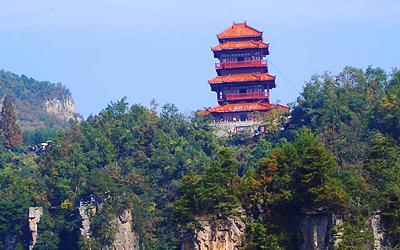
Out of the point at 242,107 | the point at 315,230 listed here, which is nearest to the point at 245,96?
the point at 242,107

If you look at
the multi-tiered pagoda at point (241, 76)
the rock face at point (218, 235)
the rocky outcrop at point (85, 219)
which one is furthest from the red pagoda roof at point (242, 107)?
the rock face at point (218, 235)

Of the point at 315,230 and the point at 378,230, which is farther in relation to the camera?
the point at 315,230

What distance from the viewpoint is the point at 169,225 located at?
49.4 m

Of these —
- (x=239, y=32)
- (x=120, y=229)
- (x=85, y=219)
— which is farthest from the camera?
(x=239, y=32)

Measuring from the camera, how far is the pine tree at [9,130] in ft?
218

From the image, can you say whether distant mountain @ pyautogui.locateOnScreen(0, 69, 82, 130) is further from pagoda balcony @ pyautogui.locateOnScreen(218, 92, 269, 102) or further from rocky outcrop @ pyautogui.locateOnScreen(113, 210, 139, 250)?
rocky outcrop @ pyautogui.locateOnScreen(113, 210, 139, 250)

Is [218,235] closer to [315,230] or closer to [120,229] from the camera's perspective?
[315,230]

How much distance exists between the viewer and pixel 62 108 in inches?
4966

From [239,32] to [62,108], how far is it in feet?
222

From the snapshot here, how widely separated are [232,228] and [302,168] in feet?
10.8

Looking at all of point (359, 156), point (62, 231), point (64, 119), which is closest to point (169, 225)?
point (62, 231)

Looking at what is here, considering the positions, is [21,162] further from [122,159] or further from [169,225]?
[169,225]

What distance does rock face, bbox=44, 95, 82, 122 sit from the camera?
123 meters

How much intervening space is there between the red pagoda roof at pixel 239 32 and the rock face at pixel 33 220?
51.2ft
